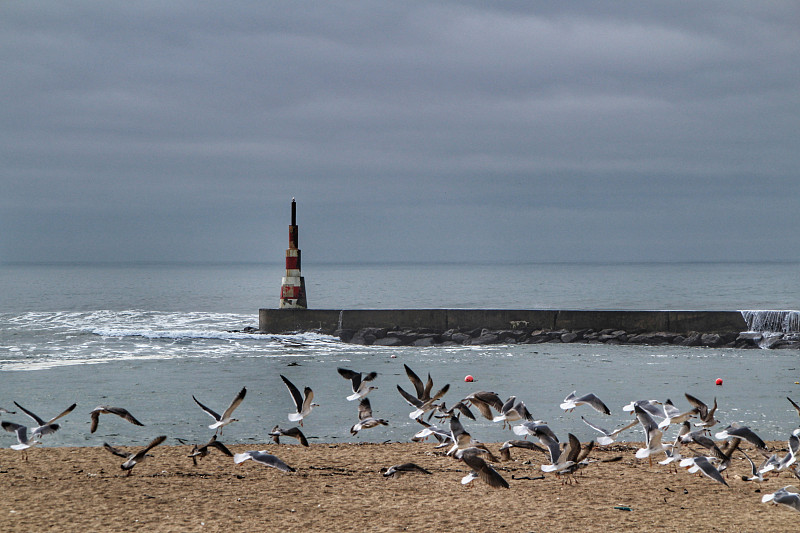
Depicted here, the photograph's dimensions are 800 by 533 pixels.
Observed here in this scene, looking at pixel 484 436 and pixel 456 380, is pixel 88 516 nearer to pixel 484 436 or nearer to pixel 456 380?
pixel 484 436

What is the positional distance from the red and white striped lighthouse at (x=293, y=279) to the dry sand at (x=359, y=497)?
15287 millimetres

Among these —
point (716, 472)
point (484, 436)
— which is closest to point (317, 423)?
point (484, 436)

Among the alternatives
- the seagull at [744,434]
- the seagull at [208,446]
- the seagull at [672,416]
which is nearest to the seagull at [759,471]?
the seagull at [744,434]

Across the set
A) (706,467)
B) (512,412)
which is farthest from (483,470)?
(706,467)

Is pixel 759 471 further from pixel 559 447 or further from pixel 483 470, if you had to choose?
pixel 483 470

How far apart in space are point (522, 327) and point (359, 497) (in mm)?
16793

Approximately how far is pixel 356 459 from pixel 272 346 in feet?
45.2

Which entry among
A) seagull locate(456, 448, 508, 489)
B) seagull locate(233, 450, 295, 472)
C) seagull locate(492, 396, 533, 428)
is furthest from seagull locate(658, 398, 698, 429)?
seagull locate(233, 450, 295, 472)

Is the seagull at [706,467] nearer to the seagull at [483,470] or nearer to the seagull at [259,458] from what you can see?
the seagull at [483,470]

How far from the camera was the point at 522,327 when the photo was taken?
74.1ft

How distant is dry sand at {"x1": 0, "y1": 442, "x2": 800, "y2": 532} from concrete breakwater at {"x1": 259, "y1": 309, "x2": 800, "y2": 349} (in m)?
14.2

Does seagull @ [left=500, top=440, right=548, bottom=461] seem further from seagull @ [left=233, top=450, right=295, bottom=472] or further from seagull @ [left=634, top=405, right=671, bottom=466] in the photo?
seagull @ [left=233, top=450, right=295, bottom=472]

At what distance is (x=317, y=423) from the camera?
10.1m

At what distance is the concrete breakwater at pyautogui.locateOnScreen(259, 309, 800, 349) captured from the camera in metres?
21.1
